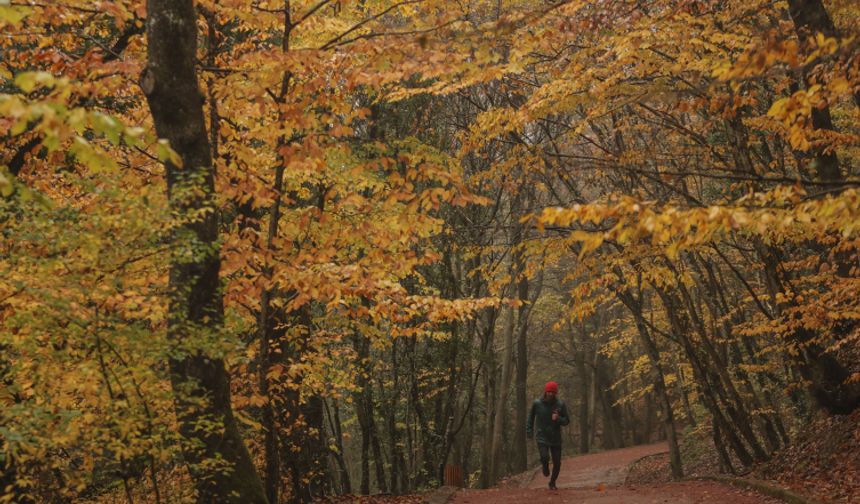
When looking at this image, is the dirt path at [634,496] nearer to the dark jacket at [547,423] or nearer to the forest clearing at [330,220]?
the forest clearing at [330,220]

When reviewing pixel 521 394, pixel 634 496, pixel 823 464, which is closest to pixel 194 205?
pixel 634 496

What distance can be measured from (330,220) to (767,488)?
7.48m

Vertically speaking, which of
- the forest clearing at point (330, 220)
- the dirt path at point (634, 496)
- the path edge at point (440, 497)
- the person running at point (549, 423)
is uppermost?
the forest clearing at point (330, 220)

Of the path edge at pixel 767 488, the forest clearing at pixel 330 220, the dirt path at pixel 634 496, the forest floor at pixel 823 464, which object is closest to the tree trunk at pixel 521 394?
the forest clearing at pixel 330 220

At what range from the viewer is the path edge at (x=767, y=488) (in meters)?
8.08

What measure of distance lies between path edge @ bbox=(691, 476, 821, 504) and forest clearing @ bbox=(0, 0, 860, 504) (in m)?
0.09

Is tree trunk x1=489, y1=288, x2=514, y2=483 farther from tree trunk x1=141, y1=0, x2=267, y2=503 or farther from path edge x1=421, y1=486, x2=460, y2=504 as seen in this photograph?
tree trunk x1=141, y1=0, x2=267, y2=503

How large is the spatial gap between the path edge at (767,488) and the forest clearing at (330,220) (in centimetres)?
9

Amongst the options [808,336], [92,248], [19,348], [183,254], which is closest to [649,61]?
[808,336]

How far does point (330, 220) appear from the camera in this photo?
10891 mm

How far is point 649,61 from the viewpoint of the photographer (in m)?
9.76

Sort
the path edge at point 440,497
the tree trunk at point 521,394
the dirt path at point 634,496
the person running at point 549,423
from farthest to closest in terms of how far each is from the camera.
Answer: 1. the tree trunk at point 521,394
2. the person running at point 549,423
3. the path edge at point 440,497
4. the dirt path at point 634,496

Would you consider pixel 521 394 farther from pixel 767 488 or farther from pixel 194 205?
pixel 194 205

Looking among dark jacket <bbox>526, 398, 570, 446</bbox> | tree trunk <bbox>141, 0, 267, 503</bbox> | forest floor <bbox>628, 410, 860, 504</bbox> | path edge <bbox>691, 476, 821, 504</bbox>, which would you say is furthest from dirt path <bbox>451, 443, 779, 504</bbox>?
tree trunk <bbox>141, 0, 267, 503</bbox>
